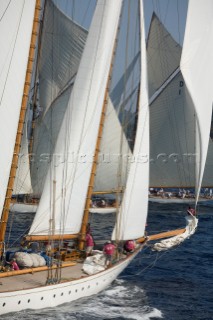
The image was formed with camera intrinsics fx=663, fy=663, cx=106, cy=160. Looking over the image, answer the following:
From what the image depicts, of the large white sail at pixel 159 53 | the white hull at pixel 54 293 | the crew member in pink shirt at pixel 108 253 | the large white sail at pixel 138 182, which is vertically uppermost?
the large white sail at pixel 159 53

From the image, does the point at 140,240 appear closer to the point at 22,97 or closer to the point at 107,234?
the point at 22,97

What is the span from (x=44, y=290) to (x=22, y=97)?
28.4 ft

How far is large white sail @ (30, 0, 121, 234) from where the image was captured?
32625mm

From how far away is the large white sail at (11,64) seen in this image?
29.3 meters

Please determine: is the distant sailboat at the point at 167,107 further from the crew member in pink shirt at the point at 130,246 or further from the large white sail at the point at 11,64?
the large white sail at the point at 11,64

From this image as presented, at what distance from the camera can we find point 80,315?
2931cm

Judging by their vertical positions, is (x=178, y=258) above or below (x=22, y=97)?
below

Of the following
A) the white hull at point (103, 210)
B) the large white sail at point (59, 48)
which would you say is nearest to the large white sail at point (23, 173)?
the large white sail at point (59, 48)

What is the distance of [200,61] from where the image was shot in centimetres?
3388

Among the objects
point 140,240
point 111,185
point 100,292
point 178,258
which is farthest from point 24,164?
point 100,292

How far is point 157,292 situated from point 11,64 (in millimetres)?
14198

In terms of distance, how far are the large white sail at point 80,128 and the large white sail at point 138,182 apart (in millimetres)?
2046

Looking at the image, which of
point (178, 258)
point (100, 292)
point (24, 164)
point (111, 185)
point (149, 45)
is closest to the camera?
point (100, 292)

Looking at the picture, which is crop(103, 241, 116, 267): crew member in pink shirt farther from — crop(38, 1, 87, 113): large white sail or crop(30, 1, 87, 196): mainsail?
crop(38, 1, 87, 113): large white sail
